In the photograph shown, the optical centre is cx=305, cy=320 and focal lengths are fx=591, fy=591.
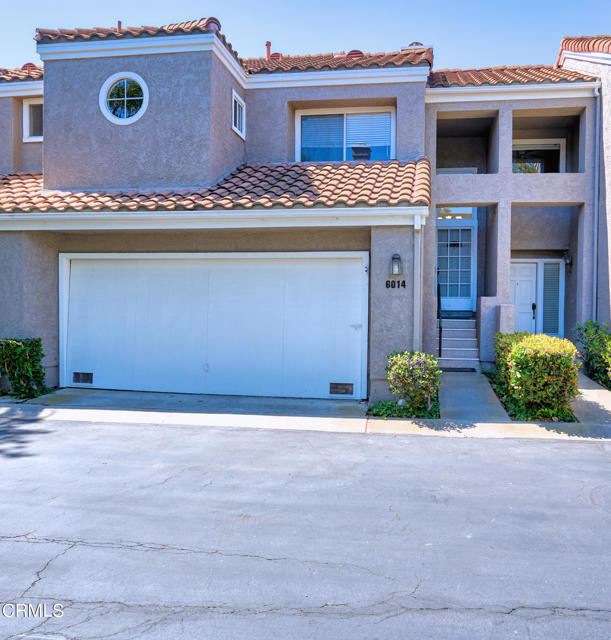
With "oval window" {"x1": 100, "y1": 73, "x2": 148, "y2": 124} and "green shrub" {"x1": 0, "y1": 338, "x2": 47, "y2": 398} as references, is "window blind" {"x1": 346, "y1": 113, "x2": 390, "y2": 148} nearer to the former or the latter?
"oval window" {"x1": 100, "y1": 73, "x2": 148, "y2": 124}

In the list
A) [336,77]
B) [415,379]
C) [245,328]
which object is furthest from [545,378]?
[336,77]

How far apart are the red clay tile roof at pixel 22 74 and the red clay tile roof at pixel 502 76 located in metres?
8.98

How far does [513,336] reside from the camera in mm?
11047

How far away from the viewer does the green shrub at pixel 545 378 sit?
8758 mm

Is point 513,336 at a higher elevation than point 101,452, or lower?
higher

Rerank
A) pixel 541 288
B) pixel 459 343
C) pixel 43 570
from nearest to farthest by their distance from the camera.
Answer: pixel 43 570, pixel 459 343, pixel 541 288

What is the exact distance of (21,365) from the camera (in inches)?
409

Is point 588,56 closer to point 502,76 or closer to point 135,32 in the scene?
point 502,76

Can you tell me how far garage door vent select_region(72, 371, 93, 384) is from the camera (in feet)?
38.4

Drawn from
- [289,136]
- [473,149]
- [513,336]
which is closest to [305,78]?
[289,136]

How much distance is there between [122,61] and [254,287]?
5189mm

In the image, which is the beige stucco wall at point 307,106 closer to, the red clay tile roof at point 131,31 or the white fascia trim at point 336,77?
the white fascia trim at point 336,77

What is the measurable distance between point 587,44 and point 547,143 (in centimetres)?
235

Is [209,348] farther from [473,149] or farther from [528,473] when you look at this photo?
[473,149]
